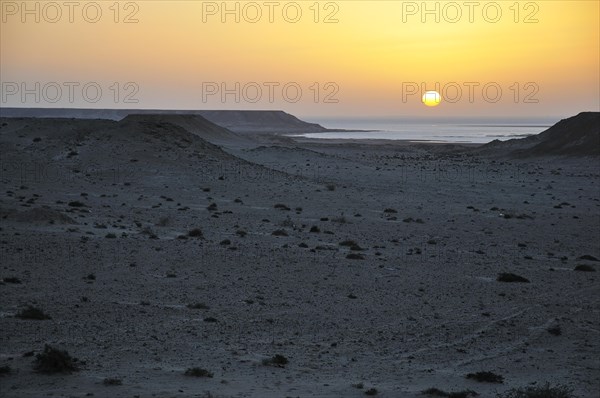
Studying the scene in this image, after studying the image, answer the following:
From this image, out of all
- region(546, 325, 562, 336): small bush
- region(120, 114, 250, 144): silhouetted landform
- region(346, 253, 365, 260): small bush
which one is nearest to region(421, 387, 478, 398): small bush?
region(546, 325, 562, 336): small bush

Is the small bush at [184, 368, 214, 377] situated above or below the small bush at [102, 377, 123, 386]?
below

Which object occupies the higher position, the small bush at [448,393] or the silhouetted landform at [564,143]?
the silhouetted landform at [564,143]

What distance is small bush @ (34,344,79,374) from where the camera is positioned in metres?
10.8

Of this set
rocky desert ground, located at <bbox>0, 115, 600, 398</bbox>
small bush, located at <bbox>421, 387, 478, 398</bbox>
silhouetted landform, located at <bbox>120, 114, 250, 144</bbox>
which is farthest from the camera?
silhouetted landform, located at <bbox>120, 114, 250, 144</bbox>

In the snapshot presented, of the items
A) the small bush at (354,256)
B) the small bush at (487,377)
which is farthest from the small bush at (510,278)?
the small bush at (487,377)

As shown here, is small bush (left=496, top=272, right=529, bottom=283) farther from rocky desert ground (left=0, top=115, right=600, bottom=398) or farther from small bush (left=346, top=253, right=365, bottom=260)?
small bush (left=346, top=253, right=365, bottom=260)

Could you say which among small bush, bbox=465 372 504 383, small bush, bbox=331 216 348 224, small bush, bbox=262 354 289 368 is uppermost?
small bush, bbox=331 216 348 224

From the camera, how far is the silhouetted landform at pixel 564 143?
A: 76.9 metres

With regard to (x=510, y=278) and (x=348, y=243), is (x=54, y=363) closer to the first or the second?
(x=510, y=278)

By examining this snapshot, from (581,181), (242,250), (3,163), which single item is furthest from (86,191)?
(581,181)

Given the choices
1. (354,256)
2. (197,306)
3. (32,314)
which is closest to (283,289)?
(197,306)

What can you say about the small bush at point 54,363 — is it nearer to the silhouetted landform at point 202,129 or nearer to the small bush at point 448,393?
the small bush at point 448,393

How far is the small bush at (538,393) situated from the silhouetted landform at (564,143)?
218 ft

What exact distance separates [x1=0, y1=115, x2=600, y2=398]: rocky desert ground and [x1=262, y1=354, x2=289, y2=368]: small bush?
0.13 metres
